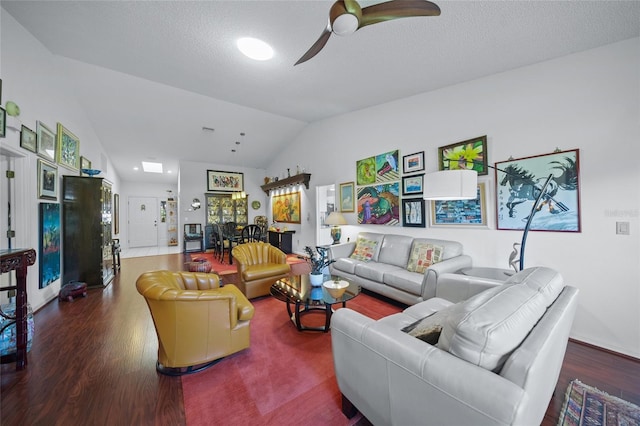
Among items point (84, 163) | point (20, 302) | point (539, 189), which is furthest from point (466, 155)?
point (84, 163)

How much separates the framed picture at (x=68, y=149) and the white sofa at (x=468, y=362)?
5.10 m

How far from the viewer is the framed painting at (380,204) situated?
13.0 feet

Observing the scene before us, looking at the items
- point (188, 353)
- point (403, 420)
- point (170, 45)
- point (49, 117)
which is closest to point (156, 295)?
point (188, 353)

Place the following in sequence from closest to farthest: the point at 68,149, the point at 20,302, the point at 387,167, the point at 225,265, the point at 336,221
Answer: the point at 20,302 < the point at 68,149 < the point at 387,167 < the point at 336,221 < the point at 225,265

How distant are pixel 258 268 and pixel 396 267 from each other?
207cm

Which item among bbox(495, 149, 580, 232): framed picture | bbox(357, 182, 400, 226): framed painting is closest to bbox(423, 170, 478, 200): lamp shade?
bbox(495, 149, 580, 232): framed picture

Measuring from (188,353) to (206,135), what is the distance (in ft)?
18.5

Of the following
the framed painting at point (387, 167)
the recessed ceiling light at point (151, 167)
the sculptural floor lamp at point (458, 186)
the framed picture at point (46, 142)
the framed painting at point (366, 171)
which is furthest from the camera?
the recessed ceiling light at point (151, 167)

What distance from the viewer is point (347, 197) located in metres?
4.87

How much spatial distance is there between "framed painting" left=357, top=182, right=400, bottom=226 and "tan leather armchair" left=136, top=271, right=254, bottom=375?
2.86 meters

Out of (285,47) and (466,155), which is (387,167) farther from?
(285,47)

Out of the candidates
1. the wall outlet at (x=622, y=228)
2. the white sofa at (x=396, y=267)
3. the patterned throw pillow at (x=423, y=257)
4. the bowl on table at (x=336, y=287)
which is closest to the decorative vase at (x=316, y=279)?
the bowl on table at (x=336, y=287)

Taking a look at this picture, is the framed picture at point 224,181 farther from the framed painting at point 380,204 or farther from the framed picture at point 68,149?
the framed painting at point 380,204

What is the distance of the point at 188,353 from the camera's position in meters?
1.79
